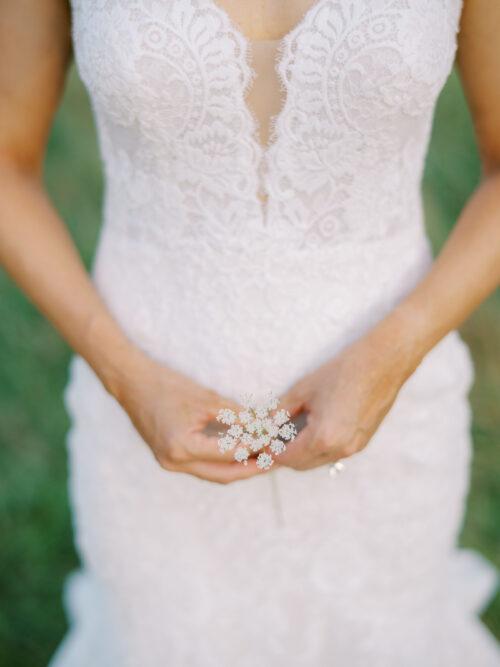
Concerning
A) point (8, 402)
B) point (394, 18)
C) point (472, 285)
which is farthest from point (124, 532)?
point (8, 402)

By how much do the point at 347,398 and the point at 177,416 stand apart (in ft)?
0.87

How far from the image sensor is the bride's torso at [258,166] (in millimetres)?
1216

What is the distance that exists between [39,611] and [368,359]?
1655mm

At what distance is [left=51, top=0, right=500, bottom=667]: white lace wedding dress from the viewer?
1229mm

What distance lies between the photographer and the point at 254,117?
50.3 inches

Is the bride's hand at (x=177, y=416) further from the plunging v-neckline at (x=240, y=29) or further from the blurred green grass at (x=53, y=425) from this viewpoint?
the blurred green grass at (x=53, y=425)

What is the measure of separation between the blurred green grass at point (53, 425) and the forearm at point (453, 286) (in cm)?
137

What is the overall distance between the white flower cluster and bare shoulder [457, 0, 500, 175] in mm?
577

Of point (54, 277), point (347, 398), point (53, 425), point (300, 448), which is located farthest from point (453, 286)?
point (53, 425)

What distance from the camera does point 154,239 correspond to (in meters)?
1.45

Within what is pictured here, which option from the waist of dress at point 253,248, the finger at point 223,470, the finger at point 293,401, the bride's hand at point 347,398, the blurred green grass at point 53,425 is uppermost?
the waist of dress at point 253,248

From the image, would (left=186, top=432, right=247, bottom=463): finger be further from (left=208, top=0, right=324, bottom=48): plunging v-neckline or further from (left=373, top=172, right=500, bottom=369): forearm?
(left=208, top=0, right=324, bottom=48): plunging v-neckline

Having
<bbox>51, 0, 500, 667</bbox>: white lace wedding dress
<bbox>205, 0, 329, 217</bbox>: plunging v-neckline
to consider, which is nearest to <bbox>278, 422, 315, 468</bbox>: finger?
<bbox>51, 0, 500, 667</bbox>: white lace wedding dress

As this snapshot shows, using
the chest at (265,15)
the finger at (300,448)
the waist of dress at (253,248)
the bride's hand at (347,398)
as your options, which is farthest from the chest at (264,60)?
the finger at (300,448)
